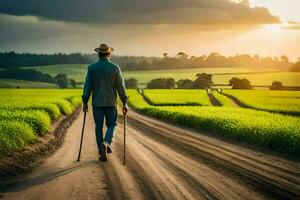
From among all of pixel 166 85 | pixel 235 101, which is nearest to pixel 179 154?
pixel 235 101

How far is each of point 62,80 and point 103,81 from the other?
15762cm

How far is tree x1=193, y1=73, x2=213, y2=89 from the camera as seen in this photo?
5591 inches

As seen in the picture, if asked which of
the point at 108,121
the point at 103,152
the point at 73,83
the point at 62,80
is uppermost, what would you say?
the point at 62,80

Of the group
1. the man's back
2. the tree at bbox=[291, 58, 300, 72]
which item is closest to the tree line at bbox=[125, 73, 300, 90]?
the tree at bbox=[291, 58, 300, 72]


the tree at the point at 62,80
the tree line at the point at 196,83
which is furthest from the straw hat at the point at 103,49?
the tree at the point at 62,80

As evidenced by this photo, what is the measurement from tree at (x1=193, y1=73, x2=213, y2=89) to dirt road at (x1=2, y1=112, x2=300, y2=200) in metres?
127

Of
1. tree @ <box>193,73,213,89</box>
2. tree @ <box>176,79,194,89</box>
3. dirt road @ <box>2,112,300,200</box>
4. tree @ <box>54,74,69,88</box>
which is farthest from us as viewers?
tree @ <box>54,74,69,88</box>

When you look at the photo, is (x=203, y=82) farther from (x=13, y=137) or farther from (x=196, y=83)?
(x=13, y=137)

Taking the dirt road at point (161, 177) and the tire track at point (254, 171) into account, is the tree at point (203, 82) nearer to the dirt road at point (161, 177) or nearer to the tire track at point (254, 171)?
the tire track at point (254, 171)

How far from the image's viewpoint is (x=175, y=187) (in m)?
9.32

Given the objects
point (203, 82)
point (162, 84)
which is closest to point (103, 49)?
point (203, 82)

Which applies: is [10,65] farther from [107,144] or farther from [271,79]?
[107,144]

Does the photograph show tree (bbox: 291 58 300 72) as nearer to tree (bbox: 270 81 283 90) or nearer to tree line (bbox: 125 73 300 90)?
tree line (bbox: 125 73 300 90)

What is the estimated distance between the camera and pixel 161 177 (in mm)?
10312
